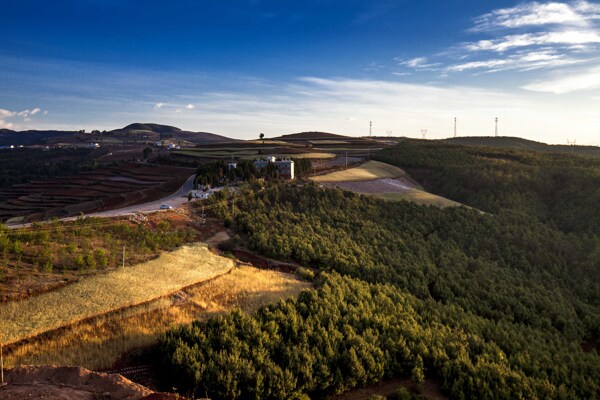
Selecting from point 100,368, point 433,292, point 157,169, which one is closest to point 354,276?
point 433,292

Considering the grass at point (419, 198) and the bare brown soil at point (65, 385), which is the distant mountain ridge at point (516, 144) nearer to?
the grass at point (419, 198)

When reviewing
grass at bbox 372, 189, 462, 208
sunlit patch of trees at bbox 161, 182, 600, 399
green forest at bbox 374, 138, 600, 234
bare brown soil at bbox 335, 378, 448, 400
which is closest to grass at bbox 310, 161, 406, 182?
green forest at bbox 374, 138, 600, 234

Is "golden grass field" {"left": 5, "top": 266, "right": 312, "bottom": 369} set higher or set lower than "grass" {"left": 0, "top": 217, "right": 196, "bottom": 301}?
lower

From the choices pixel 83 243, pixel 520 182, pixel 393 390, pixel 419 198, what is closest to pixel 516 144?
pixel 520 182

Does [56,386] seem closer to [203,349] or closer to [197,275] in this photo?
[203,349]

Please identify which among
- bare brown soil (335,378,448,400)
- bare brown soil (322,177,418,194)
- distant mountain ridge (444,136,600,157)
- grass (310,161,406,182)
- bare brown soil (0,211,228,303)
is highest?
distant mountain ridge (444,136,600,157)

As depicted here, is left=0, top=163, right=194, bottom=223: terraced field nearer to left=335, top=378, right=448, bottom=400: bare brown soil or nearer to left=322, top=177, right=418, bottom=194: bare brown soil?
left=322, top=177, right=418, bottom=194: bare brown soil

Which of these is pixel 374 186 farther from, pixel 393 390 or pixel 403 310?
pixel 393 390
